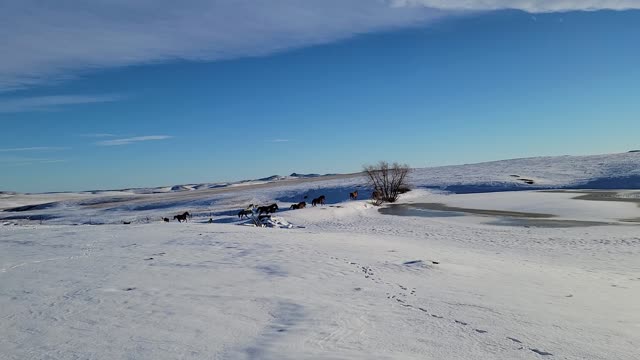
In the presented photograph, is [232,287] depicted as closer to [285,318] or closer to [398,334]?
[285,318]

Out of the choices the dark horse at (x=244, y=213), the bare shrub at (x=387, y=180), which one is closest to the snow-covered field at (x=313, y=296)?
the dark horse at (x=244, y=213)

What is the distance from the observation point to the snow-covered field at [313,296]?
591cm

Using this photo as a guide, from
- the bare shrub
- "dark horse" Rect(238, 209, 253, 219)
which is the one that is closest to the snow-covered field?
"dark horse" Rect(238, 209, 253, 219)

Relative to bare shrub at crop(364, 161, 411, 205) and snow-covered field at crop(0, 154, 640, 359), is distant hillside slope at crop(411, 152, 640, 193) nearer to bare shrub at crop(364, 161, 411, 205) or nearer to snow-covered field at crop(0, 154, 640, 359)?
bare shrub at crop(364, 161, 411, 205)

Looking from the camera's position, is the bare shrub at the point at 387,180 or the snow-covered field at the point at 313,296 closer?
the snow-covered field at the point at 313,296

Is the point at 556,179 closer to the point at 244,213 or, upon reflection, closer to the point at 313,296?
the point at 244,213

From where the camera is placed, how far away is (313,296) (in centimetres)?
841

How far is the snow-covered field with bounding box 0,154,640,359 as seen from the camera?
5.91 metres

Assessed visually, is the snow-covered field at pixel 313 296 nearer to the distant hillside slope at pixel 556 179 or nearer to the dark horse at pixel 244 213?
the dark horse at pixel 244 213

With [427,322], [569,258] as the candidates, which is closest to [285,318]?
[427,322]

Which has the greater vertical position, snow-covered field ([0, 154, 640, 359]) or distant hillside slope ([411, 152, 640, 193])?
distant hillside slope ([411, 152, 640, 193])

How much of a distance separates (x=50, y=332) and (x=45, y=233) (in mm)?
14949

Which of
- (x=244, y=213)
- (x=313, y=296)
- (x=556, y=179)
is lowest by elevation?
(x=313, y=296)

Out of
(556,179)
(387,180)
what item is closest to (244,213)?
(387,180)
